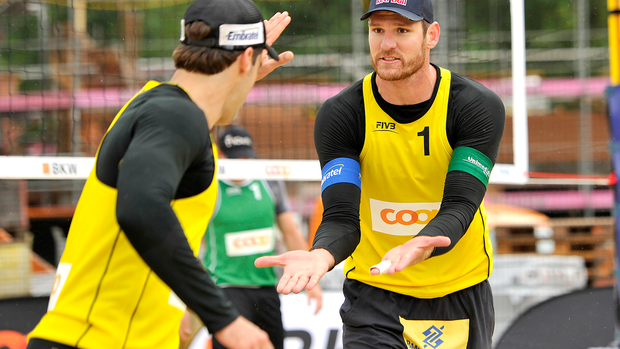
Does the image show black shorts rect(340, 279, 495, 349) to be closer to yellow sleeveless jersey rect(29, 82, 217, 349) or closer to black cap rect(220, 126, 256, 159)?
yellow sleeveless jersey rect(29, 82, 217, 349)

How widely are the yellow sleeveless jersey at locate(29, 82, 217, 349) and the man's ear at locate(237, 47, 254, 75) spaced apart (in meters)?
0.58

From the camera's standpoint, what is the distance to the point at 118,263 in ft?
6.88

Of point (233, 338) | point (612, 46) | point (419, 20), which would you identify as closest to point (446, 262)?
point (419, 20)

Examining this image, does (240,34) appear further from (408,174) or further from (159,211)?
(408,174)

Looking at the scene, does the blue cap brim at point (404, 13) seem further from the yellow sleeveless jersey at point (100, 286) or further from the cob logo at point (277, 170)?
the cob logo at point (277, 170)

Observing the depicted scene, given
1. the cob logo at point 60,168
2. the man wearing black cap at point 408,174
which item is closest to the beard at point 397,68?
the man wearing black cap at point 408,174

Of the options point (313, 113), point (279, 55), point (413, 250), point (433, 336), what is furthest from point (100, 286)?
point (313, 113)

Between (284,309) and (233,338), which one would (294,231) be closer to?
(284,309)

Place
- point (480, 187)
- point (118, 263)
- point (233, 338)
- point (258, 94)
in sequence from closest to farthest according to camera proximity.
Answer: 1. point (233, 338)
2. point (118, 263)
3. point (480, 187)
4. point (258, 94)

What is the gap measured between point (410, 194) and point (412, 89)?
52 cm

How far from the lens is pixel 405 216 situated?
10.4ft

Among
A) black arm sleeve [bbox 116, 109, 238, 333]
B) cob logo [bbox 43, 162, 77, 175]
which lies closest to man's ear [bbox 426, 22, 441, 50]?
black arm sleeve [bbox 116, 109, 238, 333]

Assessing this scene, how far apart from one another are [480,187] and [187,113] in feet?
4.97

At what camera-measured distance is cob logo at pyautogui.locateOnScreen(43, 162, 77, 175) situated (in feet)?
16.7
